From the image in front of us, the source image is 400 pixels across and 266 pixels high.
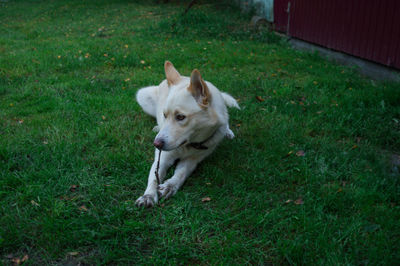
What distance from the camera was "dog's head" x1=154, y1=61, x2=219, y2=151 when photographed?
238 cm

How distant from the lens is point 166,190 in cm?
241

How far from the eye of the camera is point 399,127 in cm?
337

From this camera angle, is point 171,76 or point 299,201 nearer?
point 299,201

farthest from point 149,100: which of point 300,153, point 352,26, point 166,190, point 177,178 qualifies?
point 352,26

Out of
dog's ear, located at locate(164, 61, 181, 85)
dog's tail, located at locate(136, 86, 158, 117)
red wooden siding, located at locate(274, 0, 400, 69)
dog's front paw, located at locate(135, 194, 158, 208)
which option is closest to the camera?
dog's front paw, located at locate(135, 194, 158, 208)

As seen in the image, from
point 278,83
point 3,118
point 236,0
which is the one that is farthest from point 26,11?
point 278,83

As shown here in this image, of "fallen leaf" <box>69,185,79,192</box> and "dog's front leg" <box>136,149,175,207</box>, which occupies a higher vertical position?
"dog's front leg" <box>136,149,175,207</box>

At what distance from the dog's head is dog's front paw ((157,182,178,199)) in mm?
320

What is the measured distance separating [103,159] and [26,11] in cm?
1277

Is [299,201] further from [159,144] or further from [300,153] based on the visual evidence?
[159,144]

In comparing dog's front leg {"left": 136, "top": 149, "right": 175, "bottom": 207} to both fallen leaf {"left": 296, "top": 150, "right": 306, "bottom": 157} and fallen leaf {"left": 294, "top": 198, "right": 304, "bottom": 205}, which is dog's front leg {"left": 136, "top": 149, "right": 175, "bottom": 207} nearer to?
fallen leaf {"left": 294, "top": 198, "right": 304, "bottom": 205}

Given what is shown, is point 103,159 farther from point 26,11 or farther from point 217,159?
point 26,11

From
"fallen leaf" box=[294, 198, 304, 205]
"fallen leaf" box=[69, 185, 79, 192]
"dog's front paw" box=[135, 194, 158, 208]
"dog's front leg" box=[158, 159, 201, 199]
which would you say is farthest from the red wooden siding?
"fallen leaf" box=[69, 185, 79, 192]

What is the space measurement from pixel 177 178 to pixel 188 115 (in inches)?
21.7
